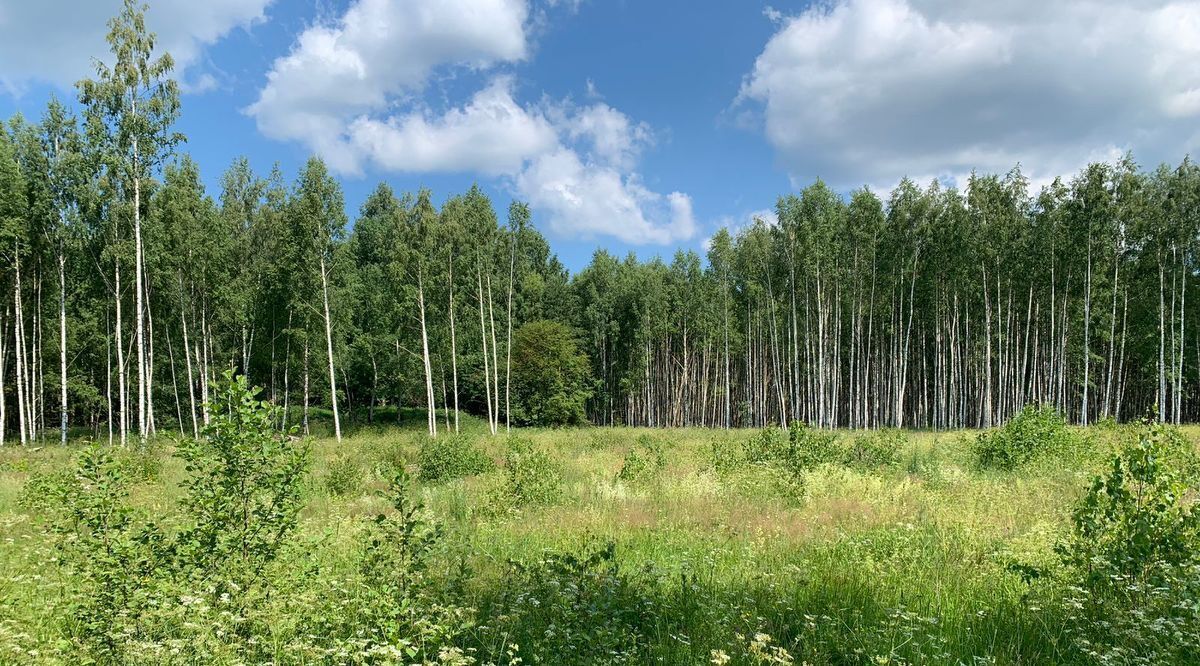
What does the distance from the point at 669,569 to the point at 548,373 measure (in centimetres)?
3939

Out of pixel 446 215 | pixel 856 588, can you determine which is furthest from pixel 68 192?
pixel 856 588

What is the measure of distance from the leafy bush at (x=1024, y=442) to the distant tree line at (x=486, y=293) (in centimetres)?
1286

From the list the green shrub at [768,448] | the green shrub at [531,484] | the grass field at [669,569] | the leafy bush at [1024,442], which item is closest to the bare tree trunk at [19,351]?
the grass field at [669,569]

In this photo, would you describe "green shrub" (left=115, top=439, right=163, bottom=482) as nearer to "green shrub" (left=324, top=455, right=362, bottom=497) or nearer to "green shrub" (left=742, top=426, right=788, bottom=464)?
"green shrub" (left=324, top=455, right=362, bottom=497)

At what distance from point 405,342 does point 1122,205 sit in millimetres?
43521

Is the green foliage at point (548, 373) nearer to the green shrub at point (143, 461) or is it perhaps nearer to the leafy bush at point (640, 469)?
the green shrub at point (143, 461)

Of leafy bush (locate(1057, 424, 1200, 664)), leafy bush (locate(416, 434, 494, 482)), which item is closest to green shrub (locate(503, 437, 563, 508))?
leafy bush (locate(416, 434, 494, 482))

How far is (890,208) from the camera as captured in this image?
36.3 m

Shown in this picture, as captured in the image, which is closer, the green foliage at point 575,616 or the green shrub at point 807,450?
the green foliage at point 575,616

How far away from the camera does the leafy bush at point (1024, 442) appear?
14449mm

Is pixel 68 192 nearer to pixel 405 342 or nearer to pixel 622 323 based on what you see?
pixel 405 342

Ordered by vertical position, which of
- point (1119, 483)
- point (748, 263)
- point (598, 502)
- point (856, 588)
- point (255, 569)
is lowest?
point (598, 502)

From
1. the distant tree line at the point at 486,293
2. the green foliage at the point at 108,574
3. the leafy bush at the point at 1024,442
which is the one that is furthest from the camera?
the distant tree line at the point at 486,293

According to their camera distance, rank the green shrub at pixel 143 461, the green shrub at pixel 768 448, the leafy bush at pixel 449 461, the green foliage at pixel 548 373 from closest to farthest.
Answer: the green shrub at pixel 143 461
the green shrub at pixel 768 448
the leafy bush at pixel 449 461
the green foliage at pixel 548 373
